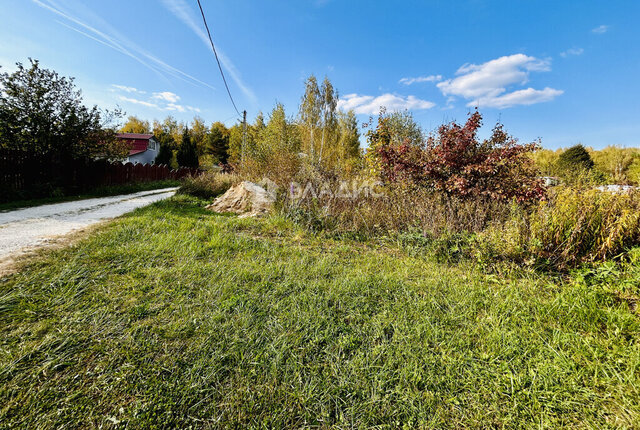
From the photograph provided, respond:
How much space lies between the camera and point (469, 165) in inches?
189

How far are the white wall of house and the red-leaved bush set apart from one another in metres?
33.8

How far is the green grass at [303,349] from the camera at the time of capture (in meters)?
1.36

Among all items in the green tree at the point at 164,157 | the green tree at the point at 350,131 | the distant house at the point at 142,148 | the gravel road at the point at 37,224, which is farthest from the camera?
the green tree at the point at 164,157

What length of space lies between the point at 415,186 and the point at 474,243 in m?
2.23

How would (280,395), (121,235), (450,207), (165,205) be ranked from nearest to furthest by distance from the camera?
1. (280,395)
2. (121,235)
3. (450,207)
4. (165,205)

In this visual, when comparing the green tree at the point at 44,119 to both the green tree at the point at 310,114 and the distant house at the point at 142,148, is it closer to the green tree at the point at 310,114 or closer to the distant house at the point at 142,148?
the green tree at the point at 310,114

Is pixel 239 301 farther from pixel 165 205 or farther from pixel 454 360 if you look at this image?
pixel 165 205

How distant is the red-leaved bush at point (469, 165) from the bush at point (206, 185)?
6.58 meters

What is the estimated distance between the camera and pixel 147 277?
2.61 meters

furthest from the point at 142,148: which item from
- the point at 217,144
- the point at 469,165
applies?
the point at 469,165

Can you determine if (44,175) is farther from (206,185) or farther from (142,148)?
(142,148)

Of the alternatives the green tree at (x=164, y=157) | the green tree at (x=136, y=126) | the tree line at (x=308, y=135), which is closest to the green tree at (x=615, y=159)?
the tree line at (x=308, y=135)

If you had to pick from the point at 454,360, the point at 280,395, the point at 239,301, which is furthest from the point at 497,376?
the point at 239,301

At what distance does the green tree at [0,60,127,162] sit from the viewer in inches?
307
